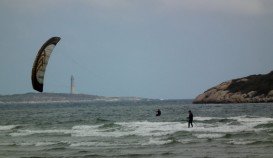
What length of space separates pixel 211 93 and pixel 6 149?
102519mm

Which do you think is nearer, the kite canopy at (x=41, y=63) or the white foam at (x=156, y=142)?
the kite canopy at (x=41, y=63)

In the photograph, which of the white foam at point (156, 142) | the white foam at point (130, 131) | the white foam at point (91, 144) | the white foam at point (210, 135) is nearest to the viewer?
the white foam at point (156, 142)

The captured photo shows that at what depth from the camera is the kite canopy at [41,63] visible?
15.9 meters

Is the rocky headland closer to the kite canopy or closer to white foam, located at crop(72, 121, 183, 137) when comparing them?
white foam, located at crop(72, 121, 183, 137)

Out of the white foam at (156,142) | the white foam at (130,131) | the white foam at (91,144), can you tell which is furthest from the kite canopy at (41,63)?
the white foam at (130,131)

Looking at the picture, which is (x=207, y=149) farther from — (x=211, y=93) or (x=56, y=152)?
(x=211, y=93)

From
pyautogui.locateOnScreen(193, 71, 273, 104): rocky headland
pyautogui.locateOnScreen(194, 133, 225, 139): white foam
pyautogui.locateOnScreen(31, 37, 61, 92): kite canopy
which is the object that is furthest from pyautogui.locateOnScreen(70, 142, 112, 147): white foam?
pyautogui.locateOnScreen(193, 71, 273, 104): rocky headland

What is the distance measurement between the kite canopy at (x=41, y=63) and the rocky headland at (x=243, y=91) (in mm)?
85567

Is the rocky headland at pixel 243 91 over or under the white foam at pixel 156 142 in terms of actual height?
over

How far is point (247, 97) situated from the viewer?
346 ft

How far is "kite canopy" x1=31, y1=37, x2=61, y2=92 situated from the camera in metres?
15.9

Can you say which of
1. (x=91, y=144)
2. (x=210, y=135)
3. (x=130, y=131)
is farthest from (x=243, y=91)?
(x=91, y=144)

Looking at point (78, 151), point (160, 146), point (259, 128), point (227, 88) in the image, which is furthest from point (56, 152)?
point (227, 88)

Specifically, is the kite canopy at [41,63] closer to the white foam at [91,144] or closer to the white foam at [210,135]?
the white foam at [91,144]
